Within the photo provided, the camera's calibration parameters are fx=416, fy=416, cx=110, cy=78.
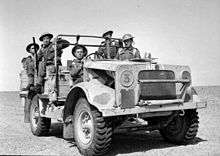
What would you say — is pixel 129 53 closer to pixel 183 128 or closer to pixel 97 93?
pixel 183 128

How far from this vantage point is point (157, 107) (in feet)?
23.3

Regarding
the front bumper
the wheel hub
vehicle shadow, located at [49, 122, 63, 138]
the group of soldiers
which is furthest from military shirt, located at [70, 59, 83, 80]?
vehicle shadow, located at [49, 122, 63, 138]

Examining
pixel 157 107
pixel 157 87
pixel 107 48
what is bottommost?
pixel 157 107

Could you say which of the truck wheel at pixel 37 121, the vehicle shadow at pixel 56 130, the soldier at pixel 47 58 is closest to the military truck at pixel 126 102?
the soldier at pixel 47 58

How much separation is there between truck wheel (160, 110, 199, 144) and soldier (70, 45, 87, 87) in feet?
6.70

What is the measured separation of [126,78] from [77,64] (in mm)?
1745

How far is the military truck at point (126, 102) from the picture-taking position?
6863mm

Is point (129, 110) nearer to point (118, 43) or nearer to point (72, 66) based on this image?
point (72, 66)

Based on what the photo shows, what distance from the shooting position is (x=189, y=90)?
768cm

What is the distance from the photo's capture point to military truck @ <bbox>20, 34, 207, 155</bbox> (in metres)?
6.86

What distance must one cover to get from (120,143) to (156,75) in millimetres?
2008

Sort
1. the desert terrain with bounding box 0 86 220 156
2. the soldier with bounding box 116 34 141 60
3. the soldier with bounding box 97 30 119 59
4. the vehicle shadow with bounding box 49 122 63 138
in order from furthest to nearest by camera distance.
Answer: the vehicle shadow with bounding box 49 122 63 138, the soldier with bounding box 116 34 141 60, the soldier with bounding box 97 30 119 59, the desert terrain with bounding box 0 86 220 156

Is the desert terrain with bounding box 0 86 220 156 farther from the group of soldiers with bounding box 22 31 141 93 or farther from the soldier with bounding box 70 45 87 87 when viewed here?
the soldier with bounding box 70 45 87 87

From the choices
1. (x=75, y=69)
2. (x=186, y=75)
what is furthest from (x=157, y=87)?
(x=75, y=69)
